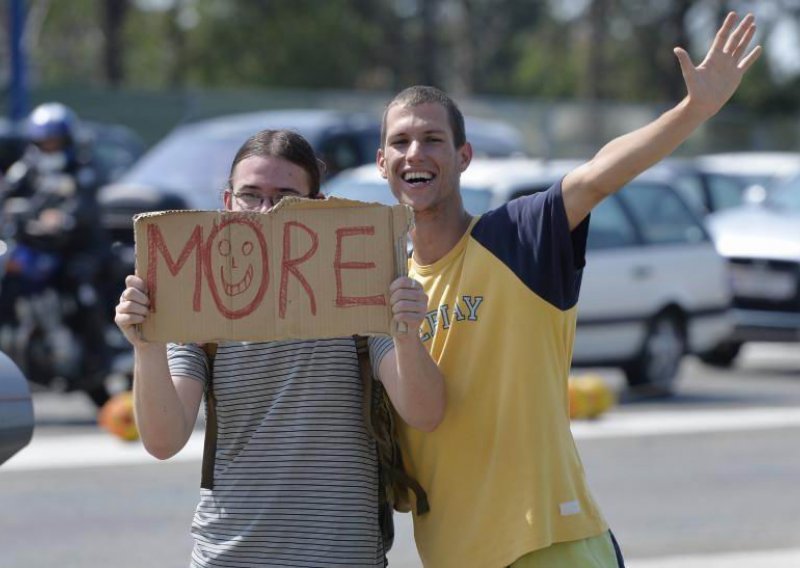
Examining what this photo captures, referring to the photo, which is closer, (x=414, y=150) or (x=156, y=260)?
(x=156, y=260)

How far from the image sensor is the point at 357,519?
360cm

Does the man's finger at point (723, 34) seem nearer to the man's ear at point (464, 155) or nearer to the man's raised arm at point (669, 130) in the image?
the man's raised arm at point (669, 130)

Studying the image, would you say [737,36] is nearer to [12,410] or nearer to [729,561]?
[12,410]

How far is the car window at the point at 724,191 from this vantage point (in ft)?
66.8

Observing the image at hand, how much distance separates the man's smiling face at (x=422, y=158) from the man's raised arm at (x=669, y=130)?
0.28 m

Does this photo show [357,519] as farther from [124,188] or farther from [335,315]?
[124,188]

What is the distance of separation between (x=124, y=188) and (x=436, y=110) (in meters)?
9.77

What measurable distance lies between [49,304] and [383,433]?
828cm

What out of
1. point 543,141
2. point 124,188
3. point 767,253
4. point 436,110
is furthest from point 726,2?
point 436,110

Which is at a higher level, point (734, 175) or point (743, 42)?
point (734, 175)

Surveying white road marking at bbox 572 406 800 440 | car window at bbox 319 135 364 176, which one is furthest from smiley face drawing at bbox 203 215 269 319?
car window at bbox 319 135 364 176

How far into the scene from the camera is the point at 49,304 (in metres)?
11.6

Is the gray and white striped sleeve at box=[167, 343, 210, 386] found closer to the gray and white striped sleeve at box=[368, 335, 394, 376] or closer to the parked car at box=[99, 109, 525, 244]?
the gray and white striped sleeve at box=[368, 335, 394, 376]

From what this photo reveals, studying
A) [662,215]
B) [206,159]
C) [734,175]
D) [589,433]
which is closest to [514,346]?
[589,433]
